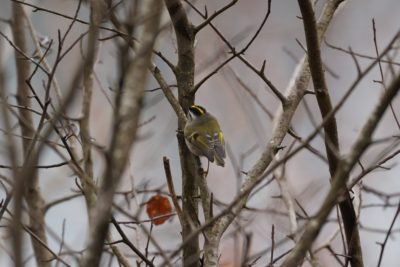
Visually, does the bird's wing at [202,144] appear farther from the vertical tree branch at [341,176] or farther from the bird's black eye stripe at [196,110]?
the vertical tree branch at [341,176]

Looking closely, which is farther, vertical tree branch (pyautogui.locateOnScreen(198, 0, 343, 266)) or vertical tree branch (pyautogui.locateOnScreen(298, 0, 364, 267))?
vertical tree branch (pyautogui.locateOnScreen(298, 0, 364, 267))

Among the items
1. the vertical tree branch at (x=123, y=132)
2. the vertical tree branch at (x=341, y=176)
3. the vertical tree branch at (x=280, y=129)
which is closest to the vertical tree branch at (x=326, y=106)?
the vertical tree branch at (x=280, y=129)

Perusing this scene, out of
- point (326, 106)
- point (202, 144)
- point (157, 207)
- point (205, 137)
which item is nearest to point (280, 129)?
point (326, 106)

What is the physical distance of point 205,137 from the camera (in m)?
4.47

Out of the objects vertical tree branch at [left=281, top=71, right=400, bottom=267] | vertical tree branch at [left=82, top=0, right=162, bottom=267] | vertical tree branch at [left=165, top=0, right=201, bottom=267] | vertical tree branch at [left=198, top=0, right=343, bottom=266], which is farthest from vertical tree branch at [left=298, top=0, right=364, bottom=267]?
vertical tree branch at [left=82, top=0, right=162, bottom=267]

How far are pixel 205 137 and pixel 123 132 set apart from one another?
115 inches

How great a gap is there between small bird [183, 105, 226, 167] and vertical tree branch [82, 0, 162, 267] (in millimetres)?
1913

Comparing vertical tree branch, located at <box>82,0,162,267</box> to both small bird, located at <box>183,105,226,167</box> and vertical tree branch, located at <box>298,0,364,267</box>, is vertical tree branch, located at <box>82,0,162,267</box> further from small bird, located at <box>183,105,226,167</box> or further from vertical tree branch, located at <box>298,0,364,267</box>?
small bird, located at <box>183,105,226,167</box>

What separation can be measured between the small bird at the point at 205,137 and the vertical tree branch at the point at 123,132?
1.91 meters

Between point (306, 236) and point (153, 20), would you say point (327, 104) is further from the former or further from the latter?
point (153, 20)

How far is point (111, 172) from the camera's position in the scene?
1508 millimetres

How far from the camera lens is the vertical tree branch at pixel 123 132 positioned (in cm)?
150

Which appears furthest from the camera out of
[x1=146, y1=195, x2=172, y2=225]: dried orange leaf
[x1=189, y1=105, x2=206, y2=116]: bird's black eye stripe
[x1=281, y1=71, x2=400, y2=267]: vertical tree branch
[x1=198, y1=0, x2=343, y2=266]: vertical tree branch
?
[x1=146, y1=195, x2=172, y2=225]: dried orange leaf

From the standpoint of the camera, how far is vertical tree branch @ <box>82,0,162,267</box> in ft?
4.91
